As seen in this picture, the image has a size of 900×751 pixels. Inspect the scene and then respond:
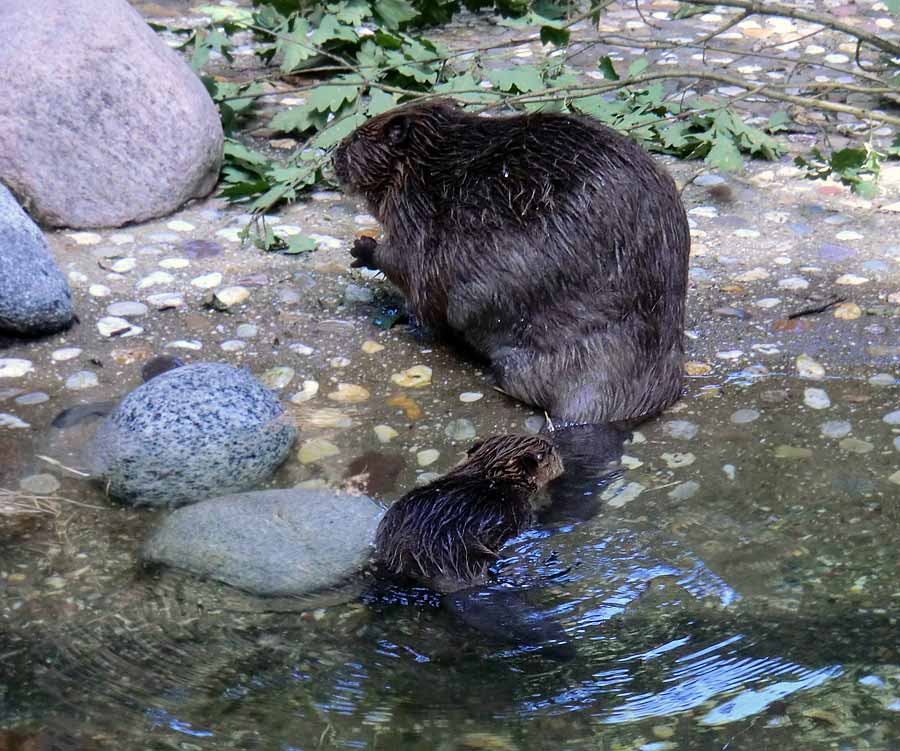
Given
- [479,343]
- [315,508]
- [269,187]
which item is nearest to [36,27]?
[269,187]

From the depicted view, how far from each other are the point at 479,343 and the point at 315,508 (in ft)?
3.23

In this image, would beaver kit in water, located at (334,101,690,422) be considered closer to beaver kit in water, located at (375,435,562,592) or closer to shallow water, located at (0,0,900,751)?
shallow water, located at (0,0,900,751)

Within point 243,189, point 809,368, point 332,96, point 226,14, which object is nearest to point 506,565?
point 809,368

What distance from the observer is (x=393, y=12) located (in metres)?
6.63

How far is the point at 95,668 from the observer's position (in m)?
2.84

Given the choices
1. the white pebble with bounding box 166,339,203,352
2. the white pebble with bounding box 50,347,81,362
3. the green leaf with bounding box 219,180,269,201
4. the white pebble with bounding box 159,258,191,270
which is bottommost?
the white pebble with bounding box 166,339,203,352

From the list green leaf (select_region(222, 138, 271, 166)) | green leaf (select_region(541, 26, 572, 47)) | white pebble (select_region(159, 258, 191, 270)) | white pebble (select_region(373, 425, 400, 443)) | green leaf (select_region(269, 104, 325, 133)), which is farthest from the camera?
green leaf (select_region(269, 104, 325, 133))

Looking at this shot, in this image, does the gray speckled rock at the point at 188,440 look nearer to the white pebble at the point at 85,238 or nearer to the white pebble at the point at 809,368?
the white pebble at the point at 85,238

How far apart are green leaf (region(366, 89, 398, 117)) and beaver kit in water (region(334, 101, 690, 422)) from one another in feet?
4.68

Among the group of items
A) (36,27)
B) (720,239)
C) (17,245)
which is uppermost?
(36,27)

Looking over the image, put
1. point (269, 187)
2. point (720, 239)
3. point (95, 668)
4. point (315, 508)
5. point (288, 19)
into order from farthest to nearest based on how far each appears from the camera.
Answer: point (288, 19)
point (269, 187)
point (720, 239)
point (315, 508)
point (95, 668)

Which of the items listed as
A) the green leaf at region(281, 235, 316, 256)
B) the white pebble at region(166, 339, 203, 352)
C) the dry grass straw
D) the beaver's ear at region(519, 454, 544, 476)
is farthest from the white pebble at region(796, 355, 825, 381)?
the dry grass straw

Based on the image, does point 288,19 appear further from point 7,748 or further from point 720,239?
point 7,748

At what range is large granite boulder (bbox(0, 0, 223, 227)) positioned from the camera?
199 inches
